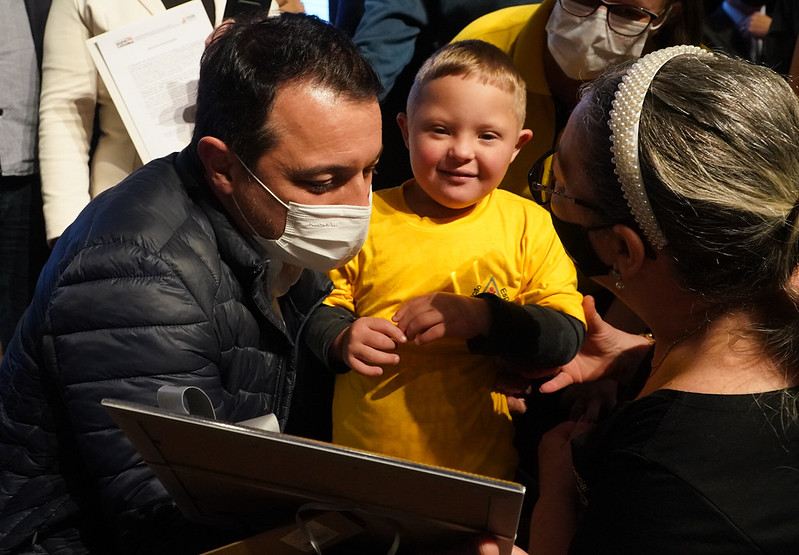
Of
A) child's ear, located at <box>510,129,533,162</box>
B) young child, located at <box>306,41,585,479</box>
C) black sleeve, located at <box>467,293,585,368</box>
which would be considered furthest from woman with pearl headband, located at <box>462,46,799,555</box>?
child's ear, located at <box>510,129,533,162</box>

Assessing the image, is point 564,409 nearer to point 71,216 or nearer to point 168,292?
point 168,292

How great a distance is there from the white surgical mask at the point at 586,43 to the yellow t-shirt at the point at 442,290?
0.68 metres

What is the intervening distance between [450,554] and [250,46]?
1.20 meters

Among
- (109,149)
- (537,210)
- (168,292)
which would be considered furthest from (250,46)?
(109,149)

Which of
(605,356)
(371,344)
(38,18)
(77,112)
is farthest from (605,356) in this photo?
(38,18)

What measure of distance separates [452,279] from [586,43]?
3.38 ft

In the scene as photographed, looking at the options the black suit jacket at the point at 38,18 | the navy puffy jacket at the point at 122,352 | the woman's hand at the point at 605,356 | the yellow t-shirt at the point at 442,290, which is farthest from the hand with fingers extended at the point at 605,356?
the black suit jacket at the point at 38,18

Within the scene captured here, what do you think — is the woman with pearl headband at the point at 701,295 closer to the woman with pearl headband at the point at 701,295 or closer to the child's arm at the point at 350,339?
the woman with pearl headband at the point at 701,295

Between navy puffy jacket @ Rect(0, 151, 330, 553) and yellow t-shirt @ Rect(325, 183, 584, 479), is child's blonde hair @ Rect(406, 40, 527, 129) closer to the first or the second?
yellow t-shirt @ Rect(325, 183, 584, 479)

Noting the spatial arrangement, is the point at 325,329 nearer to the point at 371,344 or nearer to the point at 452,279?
the point at 371,344

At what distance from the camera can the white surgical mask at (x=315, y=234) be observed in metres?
1.88

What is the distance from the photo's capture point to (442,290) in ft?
7.51

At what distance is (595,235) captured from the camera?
1761 mm

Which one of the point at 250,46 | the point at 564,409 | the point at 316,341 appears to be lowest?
the point at 564,409
